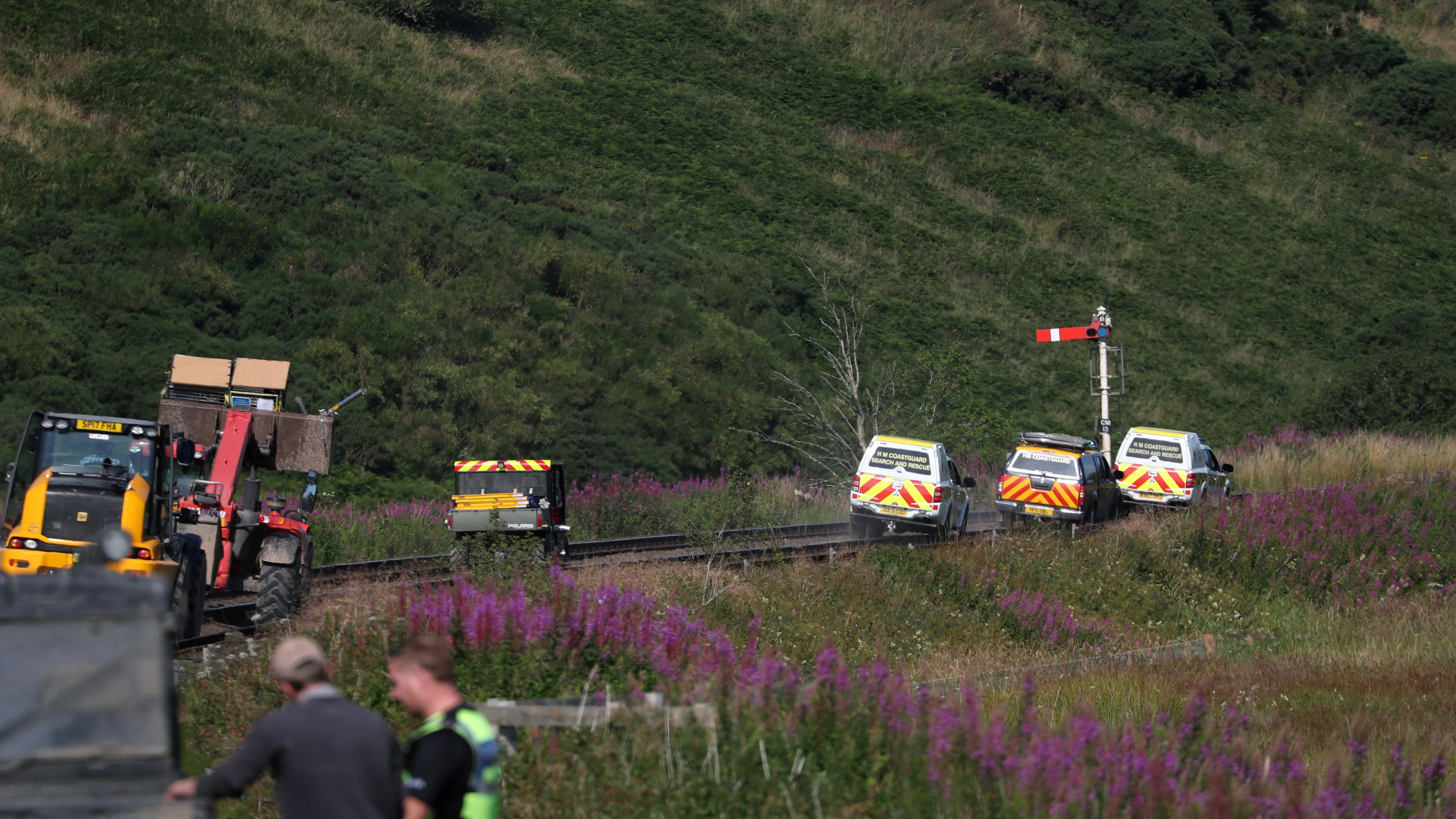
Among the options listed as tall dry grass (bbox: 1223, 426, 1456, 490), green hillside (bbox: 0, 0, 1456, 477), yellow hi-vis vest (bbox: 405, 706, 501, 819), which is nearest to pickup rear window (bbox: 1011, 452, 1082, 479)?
green hillside (bbox: 0, 0, 1456, 477)

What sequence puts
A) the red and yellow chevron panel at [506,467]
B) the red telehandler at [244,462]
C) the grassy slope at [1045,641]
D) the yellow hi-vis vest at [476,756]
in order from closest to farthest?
the yellow hi-vis vest at [476,756] < the grassy slope at [1045,641] < the red telehandler at [244,462] < the red and yellow chevron panel at [506,467]

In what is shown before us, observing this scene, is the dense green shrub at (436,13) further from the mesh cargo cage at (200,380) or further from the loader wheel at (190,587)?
the loader wheel at (190,587)

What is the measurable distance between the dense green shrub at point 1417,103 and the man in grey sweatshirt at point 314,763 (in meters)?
88.6

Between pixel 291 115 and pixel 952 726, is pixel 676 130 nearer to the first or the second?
pixel 291 115

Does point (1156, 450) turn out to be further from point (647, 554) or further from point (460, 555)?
point (460, 555)

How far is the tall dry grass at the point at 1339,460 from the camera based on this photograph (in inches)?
1180

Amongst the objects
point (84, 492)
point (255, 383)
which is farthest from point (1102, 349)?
point (84, 492)

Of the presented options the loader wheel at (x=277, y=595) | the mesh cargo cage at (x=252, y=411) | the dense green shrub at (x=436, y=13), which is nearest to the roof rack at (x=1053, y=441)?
the mesh cargo cage at (x=252, y=411)

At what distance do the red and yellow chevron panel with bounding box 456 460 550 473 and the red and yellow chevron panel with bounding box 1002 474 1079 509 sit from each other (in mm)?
9893

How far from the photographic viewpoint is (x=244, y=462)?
16.2 meters

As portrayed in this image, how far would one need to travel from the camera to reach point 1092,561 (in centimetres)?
1981

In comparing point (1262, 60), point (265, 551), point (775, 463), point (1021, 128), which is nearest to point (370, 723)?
point (265, 551)

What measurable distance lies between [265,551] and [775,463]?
66.0 feet

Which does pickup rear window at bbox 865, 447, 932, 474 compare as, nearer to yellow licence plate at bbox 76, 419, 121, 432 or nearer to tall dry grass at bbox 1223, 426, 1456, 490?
tall dry grass at bbox 1223, 426, 1456, 490
